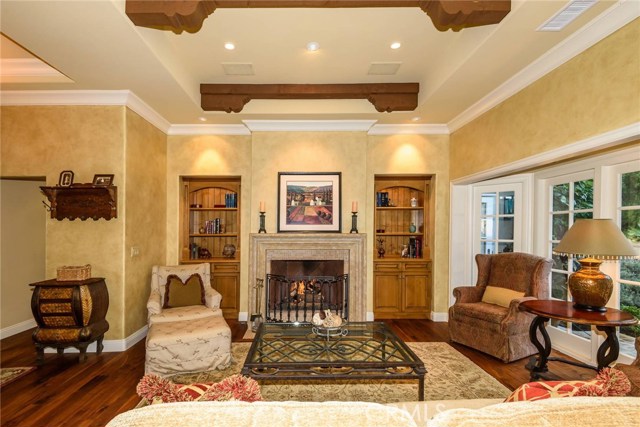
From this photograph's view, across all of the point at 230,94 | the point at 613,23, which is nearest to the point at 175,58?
the point at 230,94

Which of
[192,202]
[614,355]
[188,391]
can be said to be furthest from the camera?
[192,202]

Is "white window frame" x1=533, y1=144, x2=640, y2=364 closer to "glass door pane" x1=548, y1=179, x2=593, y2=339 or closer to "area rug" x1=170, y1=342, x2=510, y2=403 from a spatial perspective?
"glass door pane" x1=548, y1=179, x2=593, y2=339

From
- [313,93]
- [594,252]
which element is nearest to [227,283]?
[313,93]

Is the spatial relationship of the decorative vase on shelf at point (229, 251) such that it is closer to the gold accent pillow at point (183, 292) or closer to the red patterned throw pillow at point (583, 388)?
the gold accent pillow at point (183, 292)

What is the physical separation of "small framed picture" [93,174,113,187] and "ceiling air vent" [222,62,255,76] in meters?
1.84

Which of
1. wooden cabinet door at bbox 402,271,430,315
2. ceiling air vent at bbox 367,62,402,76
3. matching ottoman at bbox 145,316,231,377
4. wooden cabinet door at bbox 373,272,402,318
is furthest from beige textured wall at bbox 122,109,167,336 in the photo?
wooden cabinet door at bbox 402,271,430,315

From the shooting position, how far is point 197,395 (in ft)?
4.27

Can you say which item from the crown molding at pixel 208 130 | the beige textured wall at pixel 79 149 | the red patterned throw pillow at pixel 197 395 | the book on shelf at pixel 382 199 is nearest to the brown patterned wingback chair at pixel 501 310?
the book on shelf at pixel 382 199

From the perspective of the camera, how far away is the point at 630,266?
9.57 ft

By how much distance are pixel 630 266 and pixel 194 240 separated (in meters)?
5.66

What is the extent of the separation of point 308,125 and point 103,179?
2.74m

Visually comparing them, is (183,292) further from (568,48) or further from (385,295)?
(568,48)

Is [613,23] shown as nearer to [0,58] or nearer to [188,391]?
[188,391]

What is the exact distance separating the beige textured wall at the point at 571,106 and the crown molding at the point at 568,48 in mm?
50
